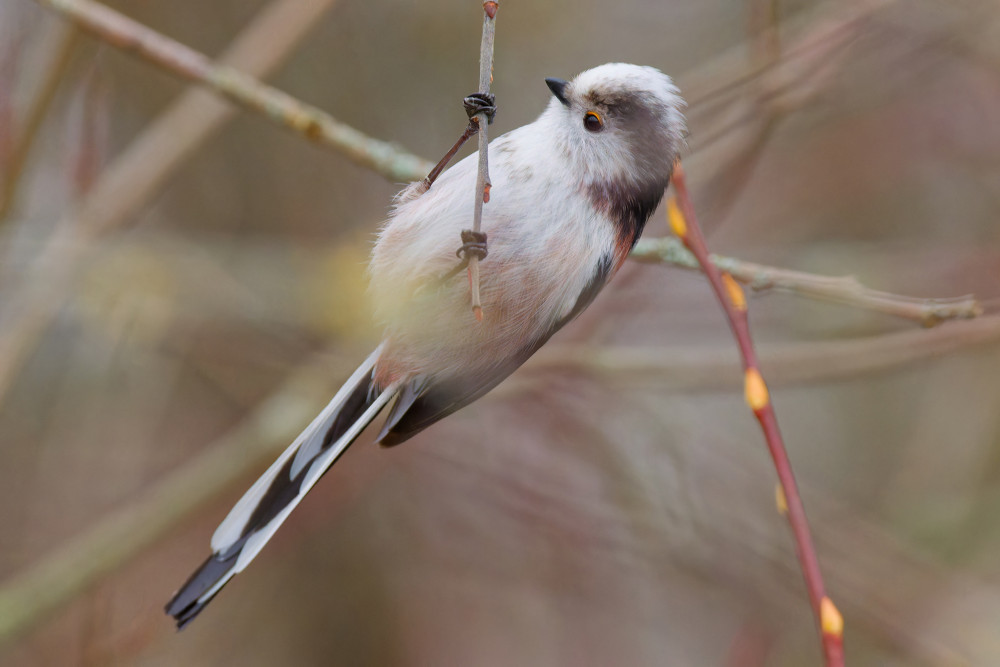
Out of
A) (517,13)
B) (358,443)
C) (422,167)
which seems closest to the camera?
(422,167)

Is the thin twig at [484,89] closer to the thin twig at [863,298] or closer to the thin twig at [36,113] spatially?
the thin twig at [863,298]

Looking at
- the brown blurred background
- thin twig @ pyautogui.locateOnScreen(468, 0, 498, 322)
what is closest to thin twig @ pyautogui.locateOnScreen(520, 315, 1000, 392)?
the brown blurred background

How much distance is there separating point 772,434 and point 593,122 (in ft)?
2.64

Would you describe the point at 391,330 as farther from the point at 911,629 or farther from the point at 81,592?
the point at 911,629

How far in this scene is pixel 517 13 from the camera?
3332 mm

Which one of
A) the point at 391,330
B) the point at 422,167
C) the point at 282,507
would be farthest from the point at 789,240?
the point at 282,507

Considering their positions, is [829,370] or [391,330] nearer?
[391,330]

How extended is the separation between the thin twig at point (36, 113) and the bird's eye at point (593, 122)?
126 cm

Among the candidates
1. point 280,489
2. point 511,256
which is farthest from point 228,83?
point 280,489

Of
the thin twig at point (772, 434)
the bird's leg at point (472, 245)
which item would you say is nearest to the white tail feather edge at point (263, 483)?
the bird's leg at point (472, 245)

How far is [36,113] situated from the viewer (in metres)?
2.13

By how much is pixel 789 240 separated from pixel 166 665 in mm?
2487

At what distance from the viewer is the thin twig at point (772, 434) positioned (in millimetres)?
1000

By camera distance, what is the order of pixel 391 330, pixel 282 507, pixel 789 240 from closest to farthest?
pixel 282 507 < pixel 391 330 < pixel 789 240
